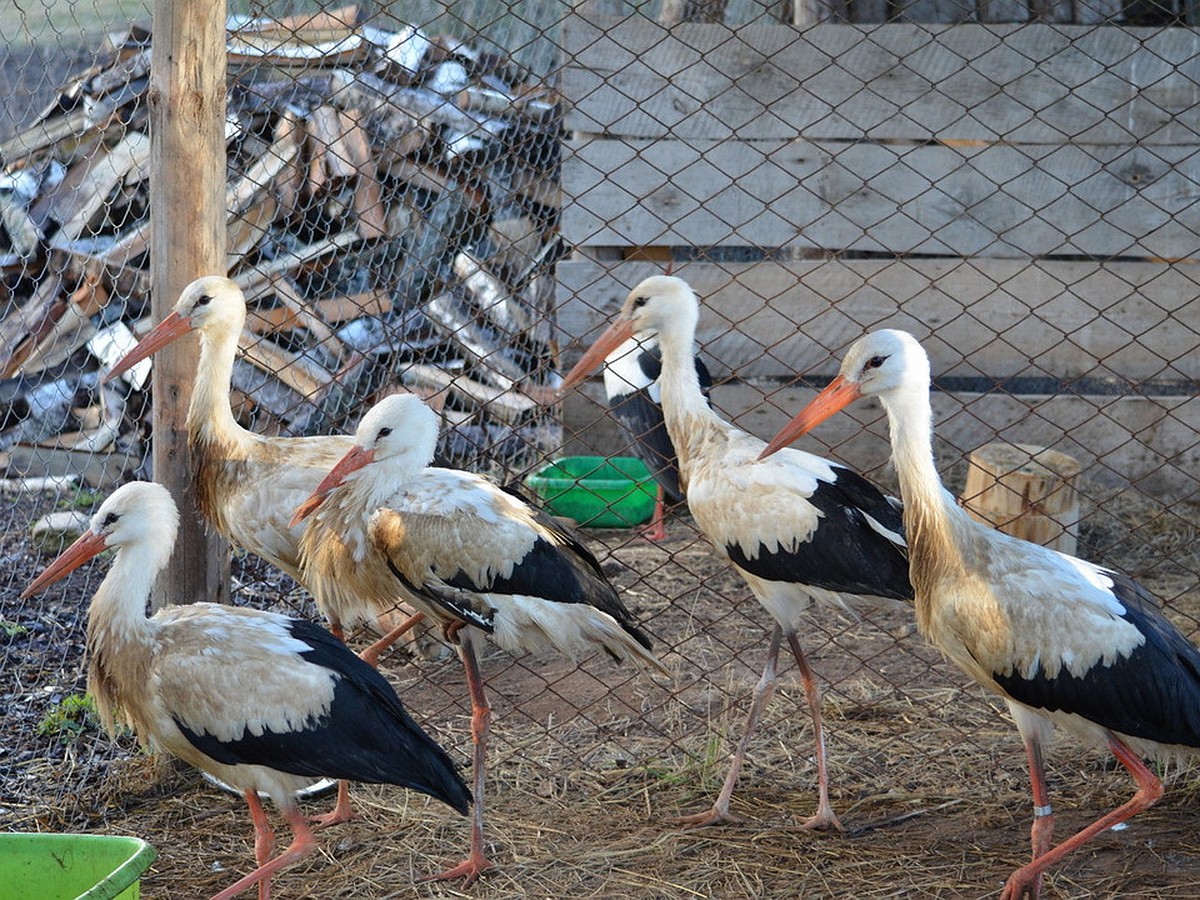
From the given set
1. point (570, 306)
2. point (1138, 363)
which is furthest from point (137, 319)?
point (1138, 363)

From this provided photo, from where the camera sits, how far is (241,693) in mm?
3326

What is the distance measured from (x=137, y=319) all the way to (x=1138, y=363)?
16.2ft

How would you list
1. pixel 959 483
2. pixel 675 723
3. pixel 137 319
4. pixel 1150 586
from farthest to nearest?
pixel 137 319 → pixel 959 483 → pixel 1150 586 → pixel 675 723

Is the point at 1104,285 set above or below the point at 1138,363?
above

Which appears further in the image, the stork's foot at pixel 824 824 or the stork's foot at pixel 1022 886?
the stork's foot at pixel 824 824

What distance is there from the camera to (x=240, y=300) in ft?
13.6

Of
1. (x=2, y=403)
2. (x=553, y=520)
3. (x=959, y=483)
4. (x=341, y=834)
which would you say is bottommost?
(x=959, y=483)

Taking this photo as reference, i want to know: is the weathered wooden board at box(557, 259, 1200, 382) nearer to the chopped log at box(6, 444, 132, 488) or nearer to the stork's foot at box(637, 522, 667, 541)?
the stork's foot at box(637, 522, 667, 541)

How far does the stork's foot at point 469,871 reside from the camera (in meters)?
3.68

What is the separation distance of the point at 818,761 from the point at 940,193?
3011 millimetres

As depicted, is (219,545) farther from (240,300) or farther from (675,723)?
(675,723)

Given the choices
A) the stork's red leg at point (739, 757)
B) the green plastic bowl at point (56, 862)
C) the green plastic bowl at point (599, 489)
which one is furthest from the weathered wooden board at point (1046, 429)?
the green plastic bowl at point (56, 862)

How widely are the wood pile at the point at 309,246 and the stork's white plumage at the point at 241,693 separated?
335 centimetres

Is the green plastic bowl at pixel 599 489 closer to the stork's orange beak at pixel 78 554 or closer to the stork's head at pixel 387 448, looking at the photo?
the stork's head at pixel 387 448
